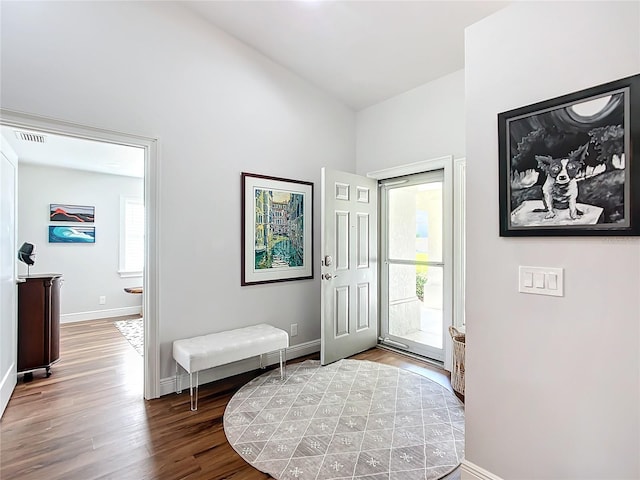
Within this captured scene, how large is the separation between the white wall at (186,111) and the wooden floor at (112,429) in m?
0.49

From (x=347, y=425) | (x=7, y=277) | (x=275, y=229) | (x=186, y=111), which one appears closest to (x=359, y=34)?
(x=186, y=111)

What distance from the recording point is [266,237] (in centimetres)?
346

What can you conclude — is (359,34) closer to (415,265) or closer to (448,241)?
(448,241)

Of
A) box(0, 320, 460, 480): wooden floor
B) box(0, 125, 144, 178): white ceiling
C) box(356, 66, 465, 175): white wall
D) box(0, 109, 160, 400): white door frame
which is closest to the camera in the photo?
box(0, 320, 460, 480): wooden floor

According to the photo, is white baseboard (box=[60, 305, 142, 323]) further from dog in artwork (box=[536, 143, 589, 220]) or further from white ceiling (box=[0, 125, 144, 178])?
dog in artwork (box=[536, 143, 589, 220])

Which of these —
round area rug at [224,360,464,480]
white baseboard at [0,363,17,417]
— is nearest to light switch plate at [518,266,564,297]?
round area rug at [224,360,464,480]

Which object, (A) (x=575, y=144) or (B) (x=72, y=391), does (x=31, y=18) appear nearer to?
(B) (x=72, y=391)

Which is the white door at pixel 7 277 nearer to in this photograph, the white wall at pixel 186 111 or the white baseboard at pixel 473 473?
the white wall at pixel 186 111

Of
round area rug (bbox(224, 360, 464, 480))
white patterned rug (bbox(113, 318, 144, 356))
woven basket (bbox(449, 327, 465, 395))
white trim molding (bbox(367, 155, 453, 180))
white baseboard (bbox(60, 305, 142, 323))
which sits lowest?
white patterned rug (bbox(113, 318, 144, 356))

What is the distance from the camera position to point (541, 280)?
1548mm

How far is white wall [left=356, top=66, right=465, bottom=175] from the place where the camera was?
329 centimetres

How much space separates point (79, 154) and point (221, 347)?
11.7 feet

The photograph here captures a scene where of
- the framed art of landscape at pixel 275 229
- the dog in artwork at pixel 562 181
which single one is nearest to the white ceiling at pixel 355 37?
the framed art of landscape at pixel 275 229

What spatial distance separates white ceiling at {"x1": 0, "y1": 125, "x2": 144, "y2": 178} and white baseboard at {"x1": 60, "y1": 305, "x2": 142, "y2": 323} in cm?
233
